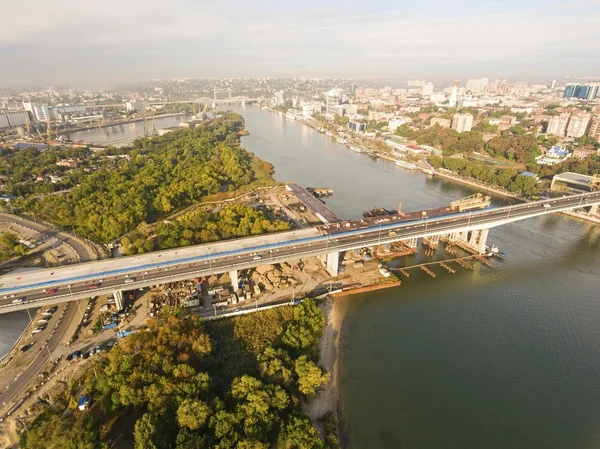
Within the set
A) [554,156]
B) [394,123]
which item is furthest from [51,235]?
[394,123]

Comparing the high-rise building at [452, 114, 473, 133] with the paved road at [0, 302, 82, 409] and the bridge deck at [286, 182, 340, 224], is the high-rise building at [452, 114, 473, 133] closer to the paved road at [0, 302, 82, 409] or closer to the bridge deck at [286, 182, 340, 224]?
the bridge deck at [286, 182, 340, 224]

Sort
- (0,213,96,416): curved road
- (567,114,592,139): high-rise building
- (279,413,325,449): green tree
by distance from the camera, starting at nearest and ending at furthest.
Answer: (279,413,325,449): green tree < (0,213,96,416): curved road < (567,114,592,139): high-rise building

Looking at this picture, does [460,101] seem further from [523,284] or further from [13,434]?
[13,434]

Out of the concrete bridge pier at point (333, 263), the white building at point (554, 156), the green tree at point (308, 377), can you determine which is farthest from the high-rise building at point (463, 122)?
the green tree at point (308, 377)

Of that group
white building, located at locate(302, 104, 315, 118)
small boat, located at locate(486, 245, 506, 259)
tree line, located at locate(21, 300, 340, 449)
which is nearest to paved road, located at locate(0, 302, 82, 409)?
tree line, located at locate(21, 300, 340, 449)

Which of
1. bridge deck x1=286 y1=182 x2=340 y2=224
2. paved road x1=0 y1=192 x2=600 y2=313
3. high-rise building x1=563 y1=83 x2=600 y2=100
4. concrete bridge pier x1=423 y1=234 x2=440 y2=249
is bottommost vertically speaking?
concrete bridge pier x1=423 y1=234 x2=440 y2=249
